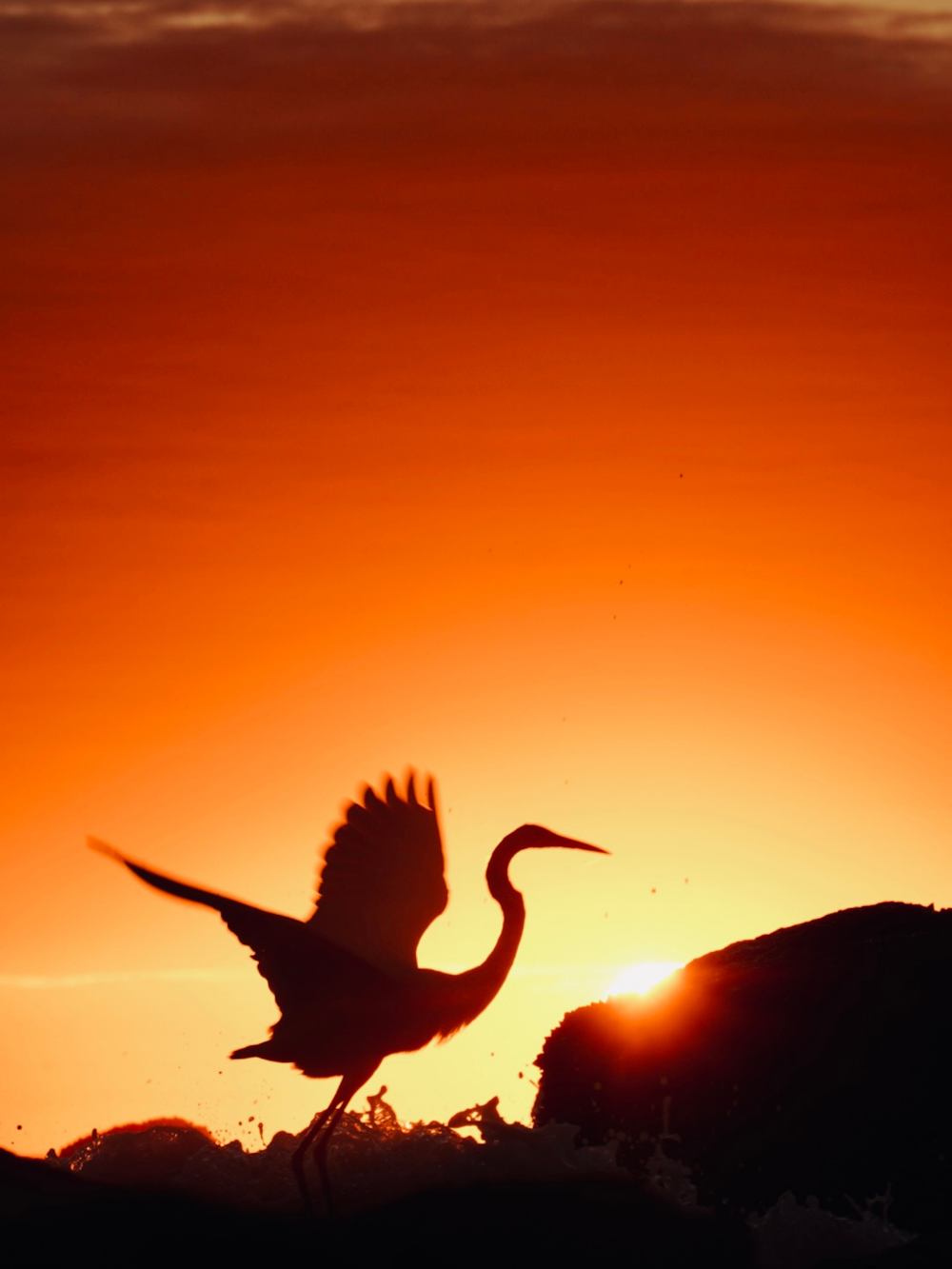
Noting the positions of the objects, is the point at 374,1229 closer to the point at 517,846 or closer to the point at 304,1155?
the point at 304,1155

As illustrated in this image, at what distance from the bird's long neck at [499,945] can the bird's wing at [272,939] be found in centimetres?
127

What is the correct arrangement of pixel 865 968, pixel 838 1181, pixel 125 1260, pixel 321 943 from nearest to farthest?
pixel 125 1260 < pixel 321 943 < pixel 838 1181 < pixel 865 968

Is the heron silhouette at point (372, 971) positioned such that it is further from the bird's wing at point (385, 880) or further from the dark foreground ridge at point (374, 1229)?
the dark foreground ridge at point (374, 1229)

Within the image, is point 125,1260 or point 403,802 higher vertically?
point 403,802

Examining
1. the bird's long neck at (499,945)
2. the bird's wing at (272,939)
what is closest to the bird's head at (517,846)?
the bird's long neck at (499,945)

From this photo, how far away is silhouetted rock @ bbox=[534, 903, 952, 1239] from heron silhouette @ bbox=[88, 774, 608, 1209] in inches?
88.2

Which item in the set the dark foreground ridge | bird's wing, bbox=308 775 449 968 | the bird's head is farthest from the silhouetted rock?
bird's wing, bbox=308 775 449 968

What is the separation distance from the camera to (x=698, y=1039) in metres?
17.1

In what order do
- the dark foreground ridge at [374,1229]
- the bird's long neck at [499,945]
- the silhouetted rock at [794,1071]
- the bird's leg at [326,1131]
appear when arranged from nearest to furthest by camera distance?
the dark foreground ridge at [374,1229] < the bird's leg at [326,1131] < the bird's long neck at [499,945] < the silhouetted rock at [794,1071]

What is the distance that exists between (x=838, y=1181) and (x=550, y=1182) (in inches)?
98.1

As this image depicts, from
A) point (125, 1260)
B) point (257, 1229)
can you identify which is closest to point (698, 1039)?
point (257, 1229)

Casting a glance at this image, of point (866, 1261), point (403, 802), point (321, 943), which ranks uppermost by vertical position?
point (403, 802)

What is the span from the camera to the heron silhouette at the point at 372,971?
15.4 metres

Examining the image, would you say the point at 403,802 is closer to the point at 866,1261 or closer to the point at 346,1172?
the point at 346,1172
